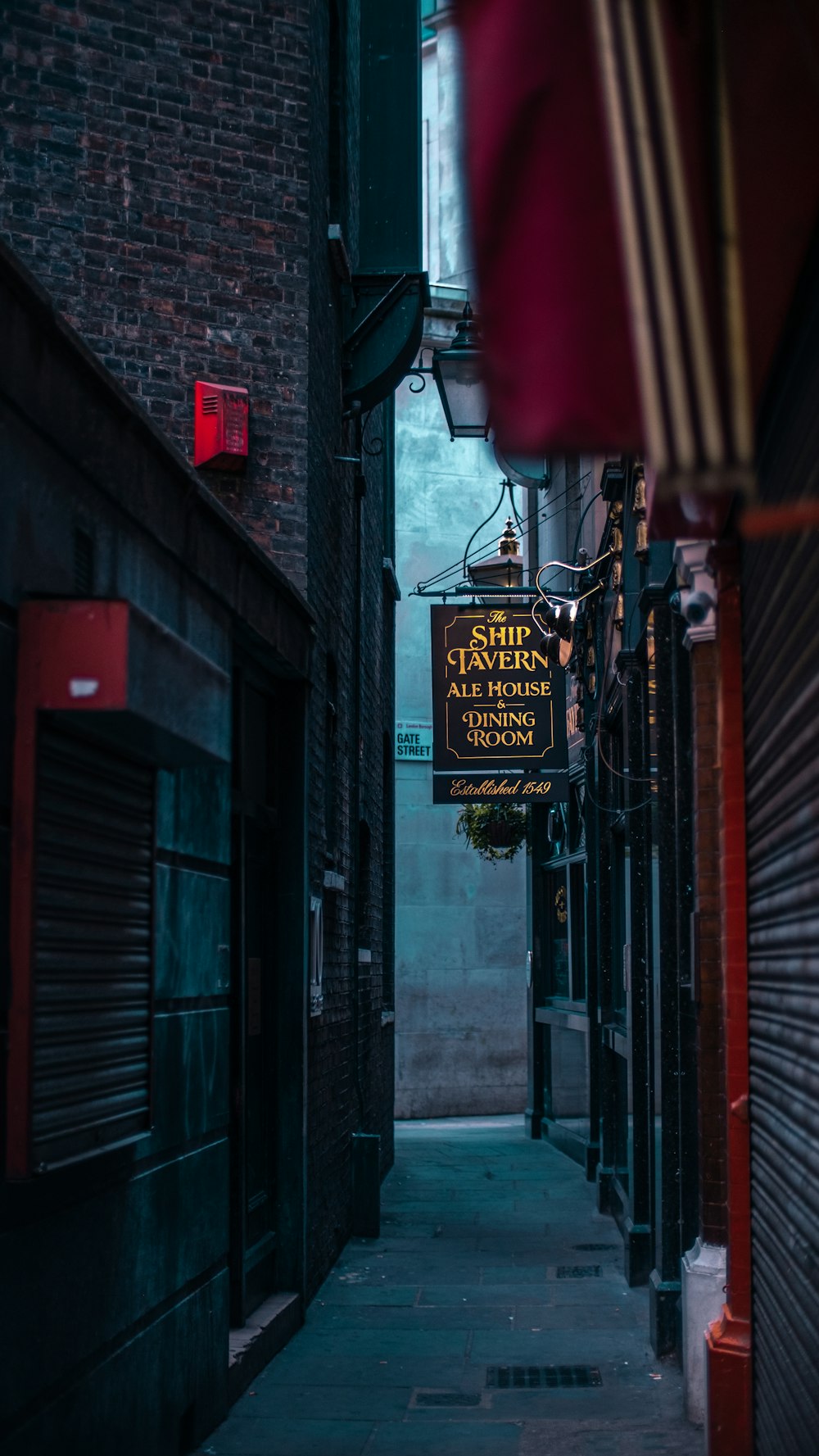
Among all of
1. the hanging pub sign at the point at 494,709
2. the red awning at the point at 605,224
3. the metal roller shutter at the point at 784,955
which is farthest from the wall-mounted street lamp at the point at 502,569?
the red awning at the point at 605,224

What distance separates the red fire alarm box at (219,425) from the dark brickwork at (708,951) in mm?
2965

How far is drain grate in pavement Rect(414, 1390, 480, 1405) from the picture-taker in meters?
7.08

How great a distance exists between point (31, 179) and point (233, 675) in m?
2.98

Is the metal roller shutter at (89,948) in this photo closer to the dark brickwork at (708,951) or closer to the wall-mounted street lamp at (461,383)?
the dark brickwork at (708,951)

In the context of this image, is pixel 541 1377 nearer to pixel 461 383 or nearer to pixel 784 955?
pixel 784 955

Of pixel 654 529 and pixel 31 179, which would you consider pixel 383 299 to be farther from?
pixel 654 529

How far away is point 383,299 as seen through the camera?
36.6 ft

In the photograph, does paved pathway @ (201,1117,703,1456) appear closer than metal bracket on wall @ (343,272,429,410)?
Yes

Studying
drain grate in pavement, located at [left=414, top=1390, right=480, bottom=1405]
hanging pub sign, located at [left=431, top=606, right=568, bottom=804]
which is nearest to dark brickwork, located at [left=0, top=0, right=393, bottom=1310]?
drain grate in pavement, located at [left=414, top=1390, right=480, bottom=1405]

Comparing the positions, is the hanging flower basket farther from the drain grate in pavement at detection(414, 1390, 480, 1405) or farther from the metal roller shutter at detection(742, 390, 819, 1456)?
the metal roller shutter at detection(742, 390, 819, 1456)

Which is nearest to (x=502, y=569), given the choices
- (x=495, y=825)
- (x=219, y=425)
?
(x=495, y=825)

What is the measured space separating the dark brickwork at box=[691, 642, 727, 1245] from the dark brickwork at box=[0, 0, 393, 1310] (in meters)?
2.81

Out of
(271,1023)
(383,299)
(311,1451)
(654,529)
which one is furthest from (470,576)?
(654,529)

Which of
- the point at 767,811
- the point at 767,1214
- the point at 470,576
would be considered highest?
the point at 470,576
